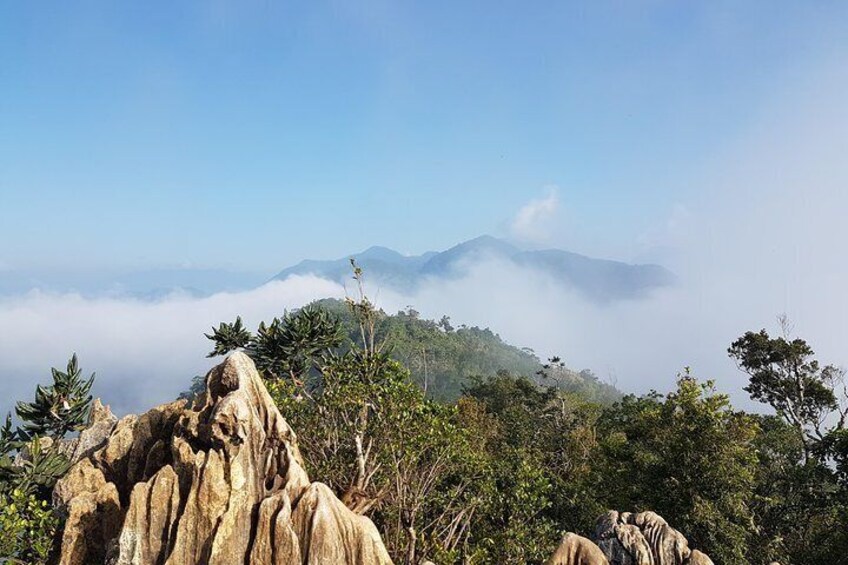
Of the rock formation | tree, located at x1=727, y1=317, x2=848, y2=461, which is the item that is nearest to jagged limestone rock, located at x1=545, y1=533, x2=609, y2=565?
the rock formation

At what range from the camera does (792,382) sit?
106ft

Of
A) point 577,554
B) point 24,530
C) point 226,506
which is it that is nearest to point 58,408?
point 24,530

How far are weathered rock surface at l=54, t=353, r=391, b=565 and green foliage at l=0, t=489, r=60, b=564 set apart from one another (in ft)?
1.58

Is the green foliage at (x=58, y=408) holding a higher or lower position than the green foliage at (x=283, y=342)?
lower

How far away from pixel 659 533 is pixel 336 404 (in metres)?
9.99

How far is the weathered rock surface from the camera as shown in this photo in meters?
11.3

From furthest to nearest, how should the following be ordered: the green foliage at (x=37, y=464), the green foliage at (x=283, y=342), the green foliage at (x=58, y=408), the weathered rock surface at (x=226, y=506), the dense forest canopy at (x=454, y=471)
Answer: the green foliage at (x=283, y=342) → the green foliage at (x=58, y=408) → the dense forest canopy at (x=454, y=471) → the green foliage at (x=37, y=464) → the weathered rock surface at (x=226, y=506)

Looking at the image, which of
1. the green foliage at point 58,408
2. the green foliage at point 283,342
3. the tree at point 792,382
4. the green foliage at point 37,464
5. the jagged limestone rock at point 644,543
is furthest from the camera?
the tree at point 792,382

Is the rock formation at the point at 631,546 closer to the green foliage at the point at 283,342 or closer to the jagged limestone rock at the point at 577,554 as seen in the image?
the jagged limestone rock at the point at 577,554

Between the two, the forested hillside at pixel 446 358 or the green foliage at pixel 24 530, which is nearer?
the green foliage at pixel 24 530

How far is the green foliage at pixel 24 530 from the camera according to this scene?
1239 cm

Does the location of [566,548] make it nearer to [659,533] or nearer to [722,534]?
[659,533]

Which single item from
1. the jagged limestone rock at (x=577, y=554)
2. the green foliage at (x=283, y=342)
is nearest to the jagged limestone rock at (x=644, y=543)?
the jagged limestone rock at (x=577, y=554)

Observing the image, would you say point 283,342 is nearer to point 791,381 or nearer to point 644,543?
point 644,543
